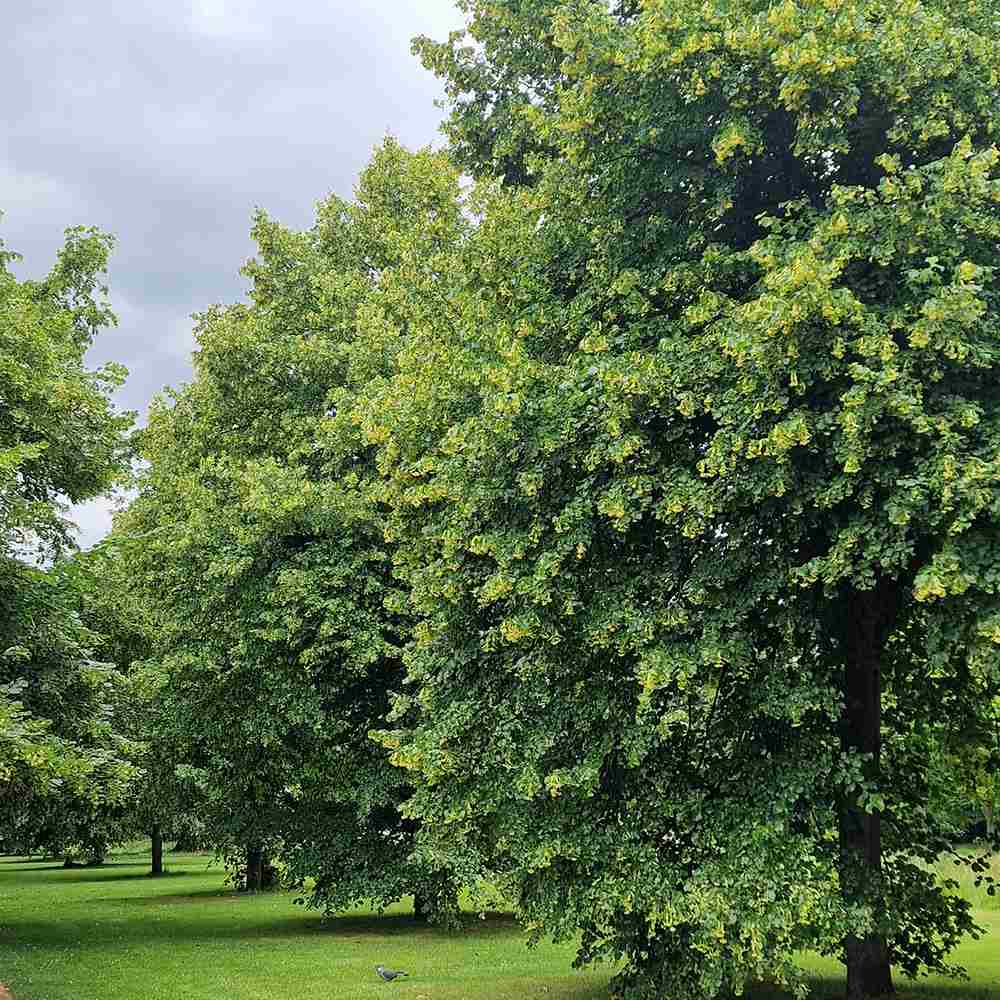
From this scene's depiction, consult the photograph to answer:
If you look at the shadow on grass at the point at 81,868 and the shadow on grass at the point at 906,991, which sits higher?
the shadow on grass at the point at 906,991

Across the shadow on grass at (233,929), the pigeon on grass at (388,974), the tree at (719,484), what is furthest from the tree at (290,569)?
the tree at (719,484)

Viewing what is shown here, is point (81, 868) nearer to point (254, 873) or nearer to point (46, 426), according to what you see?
point (254, 873)

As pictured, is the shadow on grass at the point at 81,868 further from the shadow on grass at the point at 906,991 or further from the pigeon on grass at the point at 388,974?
the shadow on grass at the point at 906,991

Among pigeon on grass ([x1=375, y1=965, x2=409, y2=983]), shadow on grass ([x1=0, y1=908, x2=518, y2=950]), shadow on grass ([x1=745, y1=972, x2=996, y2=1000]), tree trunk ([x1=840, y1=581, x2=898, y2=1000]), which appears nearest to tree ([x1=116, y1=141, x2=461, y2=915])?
shadow on grass ([x1=0, y1=908, x2=518, y2=950])

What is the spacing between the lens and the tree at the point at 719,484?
A: 10.4 metres

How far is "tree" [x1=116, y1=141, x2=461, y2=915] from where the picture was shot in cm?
2214

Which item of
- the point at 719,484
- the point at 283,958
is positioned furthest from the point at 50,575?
the point at 719,484

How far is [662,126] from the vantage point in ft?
40.4

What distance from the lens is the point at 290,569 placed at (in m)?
22.0

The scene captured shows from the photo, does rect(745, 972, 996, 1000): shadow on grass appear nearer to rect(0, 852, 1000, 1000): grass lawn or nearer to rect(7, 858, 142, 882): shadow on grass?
rect(0, 852, 1000, 1000): grass lawn

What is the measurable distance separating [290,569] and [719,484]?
1256 cm

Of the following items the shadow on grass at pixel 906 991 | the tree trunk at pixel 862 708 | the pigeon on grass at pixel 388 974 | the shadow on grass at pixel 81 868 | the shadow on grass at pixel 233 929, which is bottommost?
the shadow on grass at pixel 81 868

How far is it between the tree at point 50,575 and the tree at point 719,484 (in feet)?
26.5

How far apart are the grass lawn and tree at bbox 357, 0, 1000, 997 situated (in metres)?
3.70
